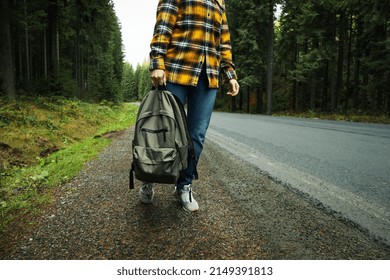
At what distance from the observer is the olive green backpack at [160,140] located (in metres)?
2.05

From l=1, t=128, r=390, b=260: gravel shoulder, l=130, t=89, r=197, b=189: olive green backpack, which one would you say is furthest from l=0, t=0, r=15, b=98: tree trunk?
l=130, t=89, r=197, b=189: olive green backpack

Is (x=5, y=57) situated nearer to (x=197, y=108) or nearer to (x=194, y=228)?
(x=197, y=108)

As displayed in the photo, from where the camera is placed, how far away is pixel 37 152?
5.85 meters

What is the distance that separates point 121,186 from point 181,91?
1390 millimetres

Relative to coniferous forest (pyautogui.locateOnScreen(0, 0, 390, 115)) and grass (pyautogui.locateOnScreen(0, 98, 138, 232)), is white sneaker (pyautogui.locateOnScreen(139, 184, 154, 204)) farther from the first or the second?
coniferous forest (pyautogui.locateOnScreen(0, 0, 390, 115))

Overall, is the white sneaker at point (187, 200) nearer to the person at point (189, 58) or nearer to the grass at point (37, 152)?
the person at point (189, 58)

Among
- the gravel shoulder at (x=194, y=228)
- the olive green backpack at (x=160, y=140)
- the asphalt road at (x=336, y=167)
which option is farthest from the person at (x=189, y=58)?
the asphalt road at (x=336, y=167)

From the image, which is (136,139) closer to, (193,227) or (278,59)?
(193,227)

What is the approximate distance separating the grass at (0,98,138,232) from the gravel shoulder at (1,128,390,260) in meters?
0.30

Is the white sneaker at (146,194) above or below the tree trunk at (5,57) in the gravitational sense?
below

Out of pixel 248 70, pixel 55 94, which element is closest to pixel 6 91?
pixel 55 94

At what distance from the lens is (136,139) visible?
2143 mm

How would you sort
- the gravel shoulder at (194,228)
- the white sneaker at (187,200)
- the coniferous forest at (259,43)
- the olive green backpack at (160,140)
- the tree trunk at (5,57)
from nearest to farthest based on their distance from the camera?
1. the gravel shoulder at (194,228)
2. the olive green backpack at (160,140)
3. the white sneaker at (187,200)
4. the tree trunk at (5,57)
5. the coniferous forest at (259,43)

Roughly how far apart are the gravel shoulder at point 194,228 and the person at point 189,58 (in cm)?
31
